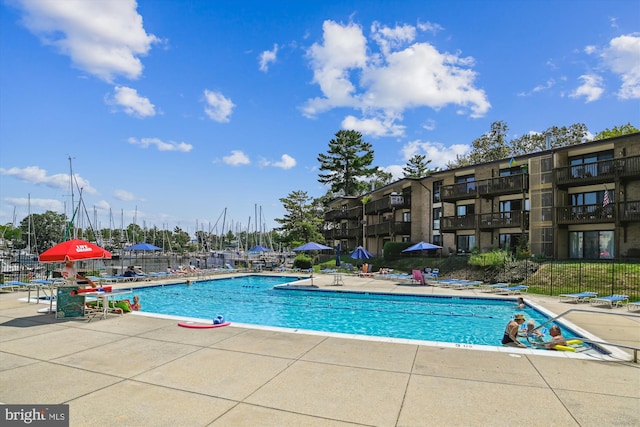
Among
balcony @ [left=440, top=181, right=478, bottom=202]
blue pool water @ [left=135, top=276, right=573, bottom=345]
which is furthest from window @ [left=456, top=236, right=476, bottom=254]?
blue pool water @ [left=135, top=276, right=573, bottom=345]

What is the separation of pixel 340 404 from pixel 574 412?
301 cm

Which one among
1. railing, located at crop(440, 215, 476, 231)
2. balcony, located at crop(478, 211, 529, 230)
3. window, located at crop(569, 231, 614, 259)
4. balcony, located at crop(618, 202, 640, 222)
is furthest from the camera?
railing, located at crop(440, 215, 476, 231)

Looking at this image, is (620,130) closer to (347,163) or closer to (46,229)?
(347,163)

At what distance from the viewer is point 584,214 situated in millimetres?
24328

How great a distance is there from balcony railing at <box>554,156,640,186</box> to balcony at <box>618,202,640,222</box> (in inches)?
67.8

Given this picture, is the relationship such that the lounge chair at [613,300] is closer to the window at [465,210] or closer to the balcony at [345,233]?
the window at [465,210]

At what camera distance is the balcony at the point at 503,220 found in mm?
27500

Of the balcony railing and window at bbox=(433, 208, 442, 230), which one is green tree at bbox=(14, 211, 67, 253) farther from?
the balcony railing

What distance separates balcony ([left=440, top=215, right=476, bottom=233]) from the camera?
3056 centimetres

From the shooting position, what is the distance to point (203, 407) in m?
4.94

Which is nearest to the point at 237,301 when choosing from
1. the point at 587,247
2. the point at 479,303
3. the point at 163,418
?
the point at 479,303

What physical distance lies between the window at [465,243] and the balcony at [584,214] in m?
8.28

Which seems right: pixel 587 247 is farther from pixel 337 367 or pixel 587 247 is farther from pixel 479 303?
pixel 337 367

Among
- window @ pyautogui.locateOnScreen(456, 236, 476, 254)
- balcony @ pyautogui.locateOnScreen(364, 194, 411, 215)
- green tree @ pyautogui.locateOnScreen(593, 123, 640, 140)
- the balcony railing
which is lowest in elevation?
window @ pyautogui.locateOnScreen(456, 236, 476, 254)
